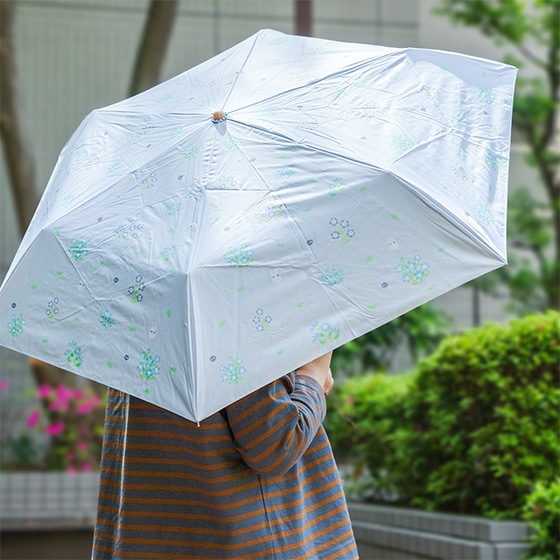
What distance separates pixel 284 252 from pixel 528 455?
2.84 m

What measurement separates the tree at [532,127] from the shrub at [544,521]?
24.9 feet

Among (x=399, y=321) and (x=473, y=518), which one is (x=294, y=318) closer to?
(x=473, y=518)

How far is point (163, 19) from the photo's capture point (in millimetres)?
8398

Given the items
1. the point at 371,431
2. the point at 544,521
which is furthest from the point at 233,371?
the point at 371,431

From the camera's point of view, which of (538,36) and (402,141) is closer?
(402,141)

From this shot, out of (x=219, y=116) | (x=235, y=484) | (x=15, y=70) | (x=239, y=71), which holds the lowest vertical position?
(x=235, y=484)

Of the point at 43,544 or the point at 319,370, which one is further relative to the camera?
the point at 43,544

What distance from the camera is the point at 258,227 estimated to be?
7.27ft

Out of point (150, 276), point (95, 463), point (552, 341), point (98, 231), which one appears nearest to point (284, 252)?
point (150, 276)

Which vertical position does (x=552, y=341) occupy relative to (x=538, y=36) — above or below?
below

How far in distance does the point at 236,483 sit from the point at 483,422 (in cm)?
293

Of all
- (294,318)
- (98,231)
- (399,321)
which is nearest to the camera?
(294,318)

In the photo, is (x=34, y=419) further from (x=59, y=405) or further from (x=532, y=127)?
(x=532, y=127)

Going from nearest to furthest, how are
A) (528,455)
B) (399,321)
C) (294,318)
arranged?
(294,318) → (528,455) → (399,321)
